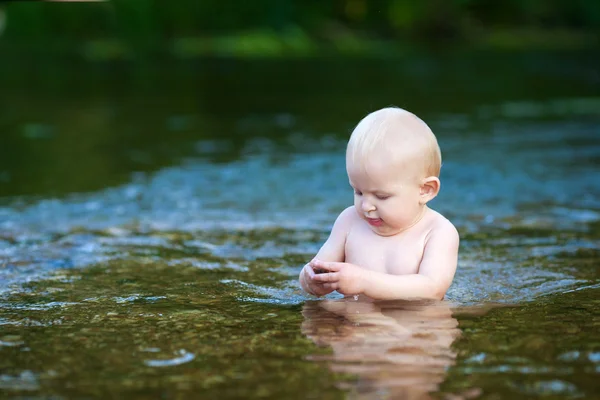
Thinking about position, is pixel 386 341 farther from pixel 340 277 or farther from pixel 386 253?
pixel 386 253

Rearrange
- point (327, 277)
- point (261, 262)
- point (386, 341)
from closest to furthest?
point (386, 341), point (327, 277), point (261, 262)

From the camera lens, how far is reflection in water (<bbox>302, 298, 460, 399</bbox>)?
8.54 ft

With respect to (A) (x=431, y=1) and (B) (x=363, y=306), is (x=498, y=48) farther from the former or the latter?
(B) (x=363, y=306)

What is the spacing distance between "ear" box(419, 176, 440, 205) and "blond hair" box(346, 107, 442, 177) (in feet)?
0.11

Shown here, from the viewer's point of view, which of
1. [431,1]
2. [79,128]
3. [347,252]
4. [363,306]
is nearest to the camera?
[363,306]

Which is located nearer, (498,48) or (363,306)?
(363,306)

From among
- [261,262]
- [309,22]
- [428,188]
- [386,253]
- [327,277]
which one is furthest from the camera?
[309,22]

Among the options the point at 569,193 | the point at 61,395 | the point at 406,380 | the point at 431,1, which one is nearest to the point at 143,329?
the point at 61,395

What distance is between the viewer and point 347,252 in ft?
A: 12.3

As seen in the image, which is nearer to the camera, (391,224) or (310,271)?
(310,271)

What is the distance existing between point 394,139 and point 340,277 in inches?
20.7

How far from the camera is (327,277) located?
10.9 feet

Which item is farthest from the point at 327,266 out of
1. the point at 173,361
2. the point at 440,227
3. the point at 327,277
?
the point at 173,361

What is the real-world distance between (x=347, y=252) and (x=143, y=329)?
0.91 m
